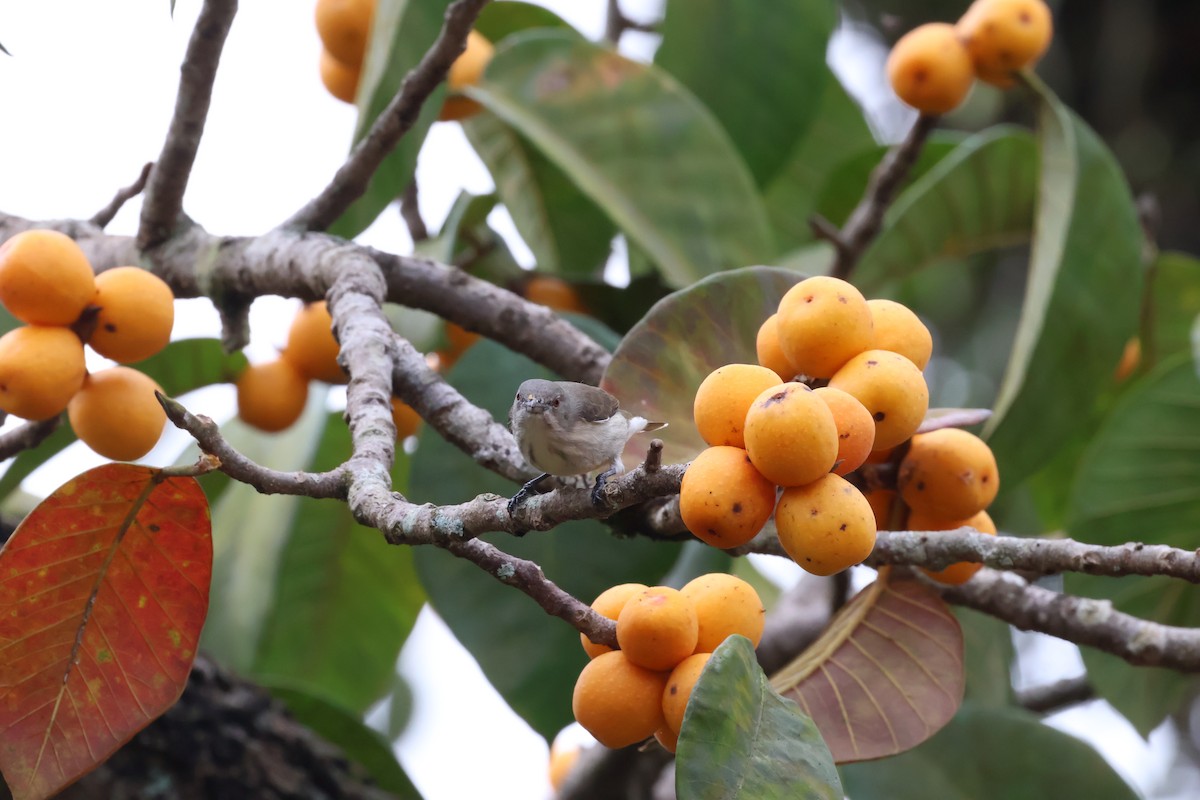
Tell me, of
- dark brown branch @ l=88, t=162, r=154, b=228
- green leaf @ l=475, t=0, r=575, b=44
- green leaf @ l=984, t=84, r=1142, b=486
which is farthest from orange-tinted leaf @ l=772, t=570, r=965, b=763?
green leaf @ l=475, t=0, r=575, b=44

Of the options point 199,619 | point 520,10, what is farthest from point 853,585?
point 520,10

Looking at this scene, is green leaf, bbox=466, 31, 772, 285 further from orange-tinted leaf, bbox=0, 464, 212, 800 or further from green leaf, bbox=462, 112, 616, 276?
orange-tinted leaf, bbox=0, 464, 212, 800

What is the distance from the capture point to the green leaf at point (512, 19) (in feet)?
6.08

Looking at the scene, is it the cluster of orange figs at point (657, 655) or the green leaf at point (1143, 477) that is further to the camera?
the green leaf at point (1143, 477)

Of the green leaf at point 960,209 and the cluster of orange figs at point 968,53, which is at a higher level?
the cluster of orange figs at point 968,53

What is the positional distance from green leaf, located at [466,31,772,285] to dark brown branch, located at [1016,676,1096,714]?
80cm

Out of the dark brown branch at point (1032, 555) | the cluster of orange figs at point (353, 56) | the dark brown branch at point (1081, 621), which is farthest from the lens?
the cluster of orange figs at point (353, 56)

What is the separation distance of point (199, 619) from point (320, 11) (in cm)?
88

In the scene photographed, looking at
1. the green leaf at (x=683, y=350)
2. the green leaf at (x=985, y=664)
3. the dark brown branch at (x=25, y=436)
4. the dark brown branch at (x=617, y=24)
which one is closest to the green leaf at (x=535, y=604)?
the green leaf at (x=683, y=350)

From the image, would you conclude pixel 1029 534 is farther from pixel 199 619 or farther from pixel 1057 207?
pixel 199 619

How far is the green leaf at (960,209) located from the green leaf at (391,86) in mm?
640

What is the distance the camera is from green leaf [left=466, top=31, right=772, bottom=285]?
1.58 metres

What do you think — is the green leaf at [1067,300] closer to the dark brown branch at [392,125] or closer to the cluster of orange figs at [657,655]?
the cluster of orange figs at [657,655]

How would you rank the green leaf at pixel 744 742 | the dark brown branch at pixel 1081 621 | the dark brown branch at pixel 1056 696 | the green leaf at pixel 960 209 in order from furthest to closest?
the dark brown branch at pixel 1056 696 → the green leaf at pixel 960 209 → the dark brown branch at pixel 1081 621 → the green leaf at pixel 744 742
